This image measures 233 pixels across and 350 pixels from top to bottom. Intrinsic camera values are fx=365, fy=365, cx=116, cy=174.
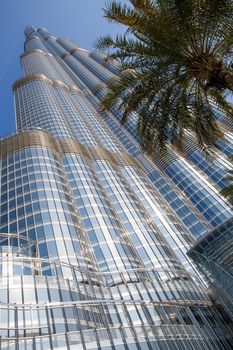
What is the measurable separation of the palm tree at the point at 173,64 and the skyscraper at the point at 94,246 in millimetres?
2309

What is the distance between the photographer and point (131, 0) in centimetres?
1386

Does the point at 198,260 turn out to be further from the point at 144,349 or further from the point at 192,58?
the point at 192,58

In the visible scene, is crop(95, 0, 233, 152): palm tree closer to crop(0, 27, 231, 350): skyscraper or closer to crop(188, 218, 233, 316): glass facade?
crop(0, 27, 231, 350): skyscraper

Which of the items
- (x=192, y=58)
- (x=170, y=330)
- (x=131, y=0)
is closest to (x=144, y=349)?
(x=170, y=330)

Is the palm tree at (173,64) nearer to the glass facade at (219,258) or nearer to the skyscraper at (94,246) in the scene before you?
the skyscraper at (94,246)

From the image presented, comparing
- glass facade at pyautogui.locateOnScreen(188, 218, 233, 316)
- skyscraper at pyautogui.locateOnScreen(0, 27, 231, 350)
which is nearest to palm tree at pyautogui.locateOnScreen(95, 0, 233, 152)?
skyscraper at pyautogui.locateOnScreen(0, 27, 231, 350)

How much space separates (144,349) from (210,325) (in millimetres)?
9533

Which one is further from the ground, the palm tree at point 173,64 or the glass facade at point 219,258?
the glass facade at point 219,258

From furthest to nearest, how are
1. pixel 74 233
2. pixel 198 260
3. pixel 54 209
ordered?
pixel 54 209 → pixel 74 233 → pixel 198 260

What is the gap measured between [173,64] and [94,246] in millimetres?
31554

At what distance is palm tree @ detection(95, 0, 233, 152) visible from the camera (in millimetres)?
12547

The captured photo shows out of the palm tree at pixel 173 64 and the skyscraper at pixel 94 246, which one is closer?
the palm tree at pixel 173 64

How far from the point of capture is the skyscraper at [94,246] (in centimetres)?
2511

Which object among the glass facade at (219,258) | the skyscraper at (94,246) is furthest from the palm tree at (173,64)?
the glass facade at (219,258)
